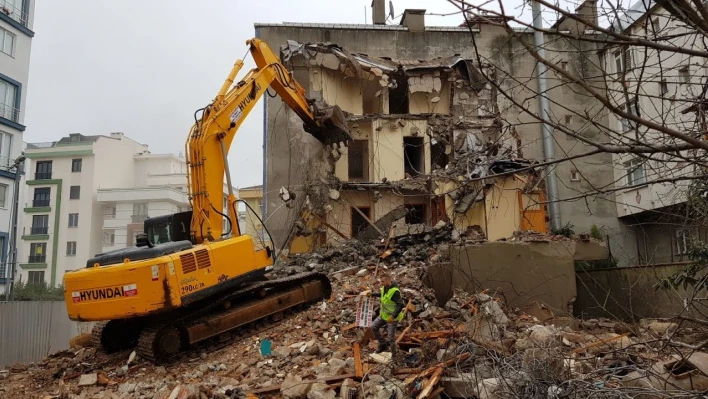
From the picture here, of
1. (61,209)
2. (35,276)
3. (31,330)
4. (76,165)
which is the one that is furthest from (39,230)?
(31,330)

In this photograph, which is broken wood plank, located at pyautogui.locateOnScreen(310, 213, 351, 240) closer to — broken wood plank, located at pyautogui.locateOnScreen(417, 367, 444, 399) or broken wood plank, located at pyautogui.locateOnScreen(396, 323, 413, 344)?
Result: broken wood plank, located at pyautogui.locateOnScreen(396, 323, 413, 344)

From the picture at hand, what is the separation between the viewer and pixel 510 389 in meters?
5.00

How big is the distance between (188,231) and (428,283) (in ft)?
15.7

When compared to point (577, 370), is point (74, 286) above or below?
above

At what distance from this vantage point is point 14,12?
27.7 meters

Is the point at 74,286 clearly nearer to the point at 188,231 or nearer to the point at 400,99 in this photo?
the point at 188,231

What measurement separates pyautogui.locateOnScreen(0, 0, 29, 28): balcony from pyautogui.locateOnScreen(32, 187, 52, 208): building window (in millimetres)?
25719

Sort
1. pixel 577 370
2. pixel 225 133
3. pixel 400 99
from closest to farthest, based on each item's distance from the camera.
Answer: pixel 577 370, pixel 225 133, pixel 400 99

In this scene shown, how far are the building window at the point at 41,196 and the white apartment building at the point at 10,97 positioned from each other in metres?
24.4

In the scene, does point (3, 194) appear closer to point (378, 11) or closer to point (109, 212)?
point (378, 11)

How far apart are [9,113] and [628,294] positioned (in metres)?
27.9

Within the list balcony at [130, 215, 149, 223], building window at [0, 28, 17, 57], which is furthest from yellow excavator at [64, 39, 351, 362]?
balcony at [130, 215, 149, 223]

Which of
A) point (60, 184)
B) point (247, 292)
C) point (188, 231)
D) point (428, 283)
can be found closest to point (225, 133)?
point (188, 231)

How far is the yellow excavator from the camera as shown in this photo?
8008mm
